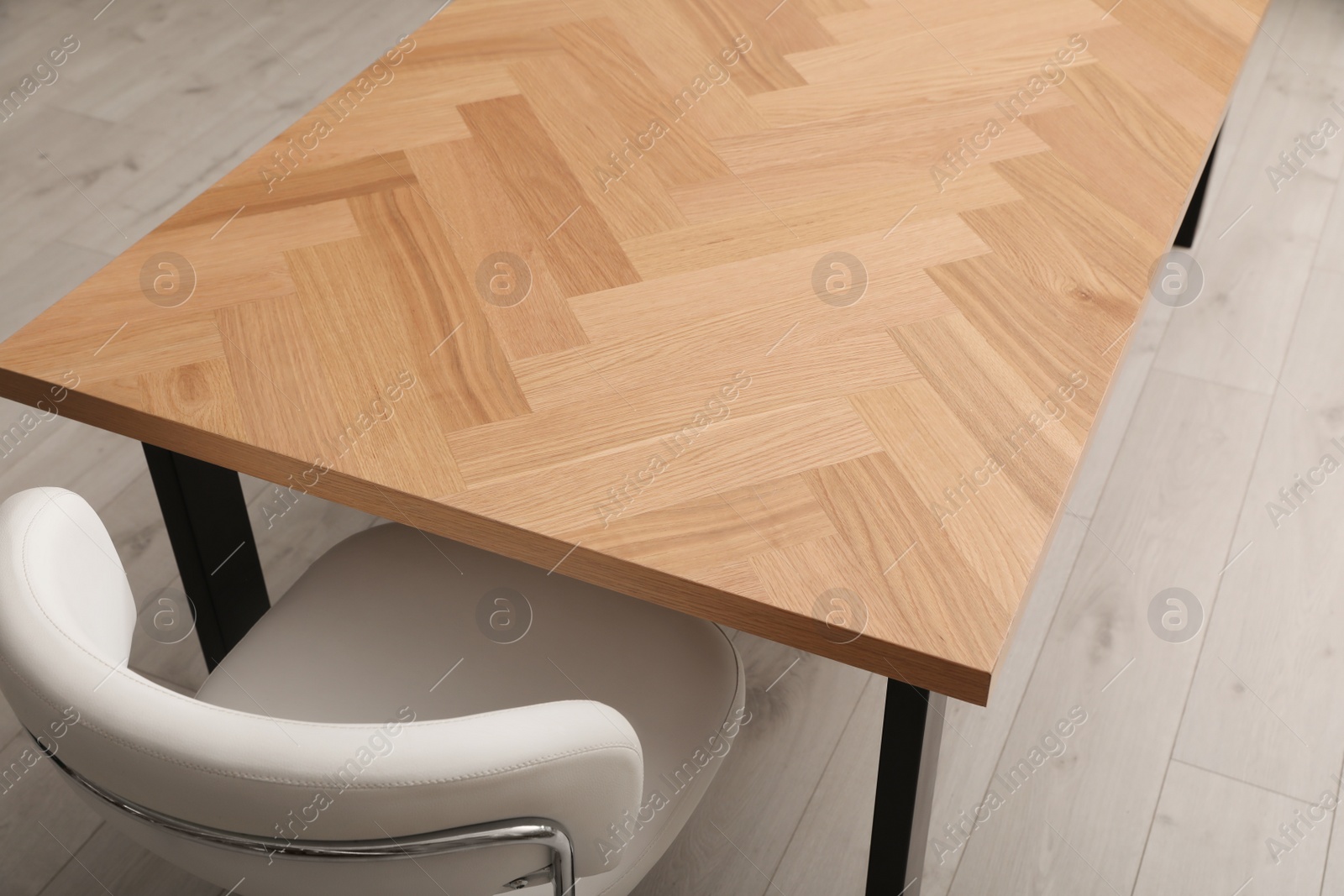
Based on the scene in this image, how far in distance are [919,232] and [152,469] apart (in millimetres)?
913

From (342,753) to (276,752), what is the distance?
1.6 inches

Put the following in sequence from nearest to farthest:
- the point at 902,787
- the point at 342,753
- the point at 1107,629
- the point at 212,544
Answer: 1. the point at 342,753
2. the point at 902,787
3. the point at 212,544
4. the point at 1107,629

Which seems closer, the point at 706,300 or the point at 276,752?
the point at 276,752

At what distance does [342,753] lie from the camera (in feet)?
2.33

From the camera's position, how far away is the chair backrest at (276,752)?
28.1 inches

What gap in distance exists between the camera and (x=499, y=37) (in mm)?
1681

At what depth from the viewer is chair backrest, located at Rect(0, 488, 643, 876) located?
71 centimetres

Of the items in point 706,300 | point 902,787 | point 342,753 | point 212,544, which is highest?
point 342,753

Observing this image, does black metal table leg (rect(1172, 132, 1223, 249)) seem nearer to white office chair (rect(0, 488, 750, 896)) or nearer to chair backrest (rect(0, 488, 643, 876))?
white office chair (rect(0, 488, 750, 896))

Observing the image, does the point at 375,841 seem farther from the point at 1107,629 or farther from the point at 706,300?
the point at 1107,629

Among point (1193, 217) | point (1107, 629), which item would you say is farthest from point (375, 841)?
point (1193, 217)

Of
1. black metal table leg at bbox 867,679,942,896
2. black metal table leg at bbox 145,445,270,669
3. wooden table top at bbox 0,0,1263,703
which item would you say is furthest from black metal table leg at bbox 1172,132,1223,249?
black metal table leg at bbox 145,445,270,669

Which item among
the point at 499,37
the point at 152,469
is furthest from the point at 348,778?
the point at 499,37

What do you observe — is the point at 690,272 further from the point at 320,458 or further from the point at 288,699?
the point at 288,699
